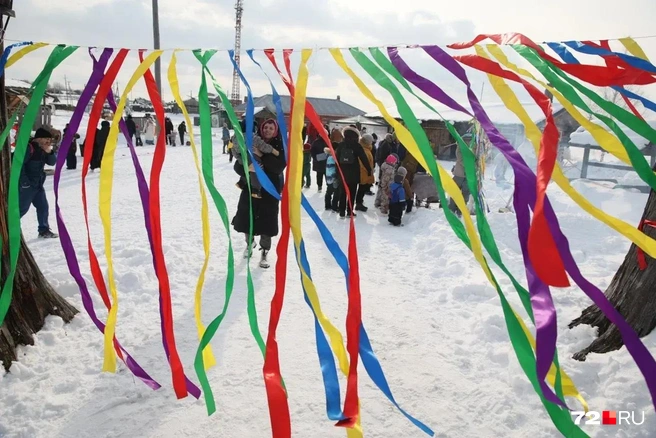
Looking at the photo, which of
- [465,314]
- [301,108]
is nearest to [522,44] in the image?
[301,108]

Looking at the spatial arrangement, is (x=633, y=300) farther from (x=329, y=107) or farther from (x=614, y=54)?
(x=329, y=107)

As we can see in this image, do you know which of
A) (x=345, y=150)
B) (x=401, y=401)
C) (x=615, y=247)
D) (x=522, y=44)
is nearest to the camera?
(x=522, y=44)

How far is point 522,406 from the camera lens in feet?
8.63

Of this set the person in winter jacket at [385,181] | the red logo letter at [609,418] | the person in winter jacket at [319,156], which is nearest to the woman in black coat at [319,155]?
the person in winter jacket at [319,156]

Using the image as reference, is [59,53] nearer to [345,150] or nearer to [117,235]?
[117,235]

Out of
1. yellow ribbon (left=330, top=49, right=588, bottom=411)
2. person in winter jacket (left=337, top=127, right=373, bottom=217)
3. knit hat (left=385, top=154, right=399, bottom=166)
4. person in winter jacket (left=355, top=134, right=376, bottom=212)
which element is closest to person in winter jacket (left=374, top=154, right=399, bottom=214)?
knit hat (left=385, top=154, right=399, bottom=166)

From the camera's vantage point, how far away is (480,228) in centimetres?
225

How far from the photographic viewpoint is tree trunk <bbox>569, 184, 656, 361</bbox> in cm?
284

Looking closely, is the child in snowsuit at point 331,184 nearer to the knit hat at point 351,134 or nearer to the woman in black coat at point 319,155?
the knit hat at point 351,134

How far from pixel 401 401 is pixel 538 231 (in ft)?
5.10

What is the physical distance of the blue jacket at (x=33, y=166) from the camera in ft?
18.8

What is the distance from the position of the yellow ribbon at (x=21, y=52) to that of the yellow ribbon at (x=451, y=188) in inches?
69.8

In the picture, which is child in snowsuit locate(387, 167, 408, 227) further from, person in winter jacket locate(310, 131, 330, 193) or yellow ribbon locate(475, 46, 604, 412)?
yellow ribbon locate(475, 46, 604, 412)

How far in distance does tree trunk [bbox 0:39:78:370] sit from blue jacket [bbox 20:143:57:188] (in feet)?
9.92
